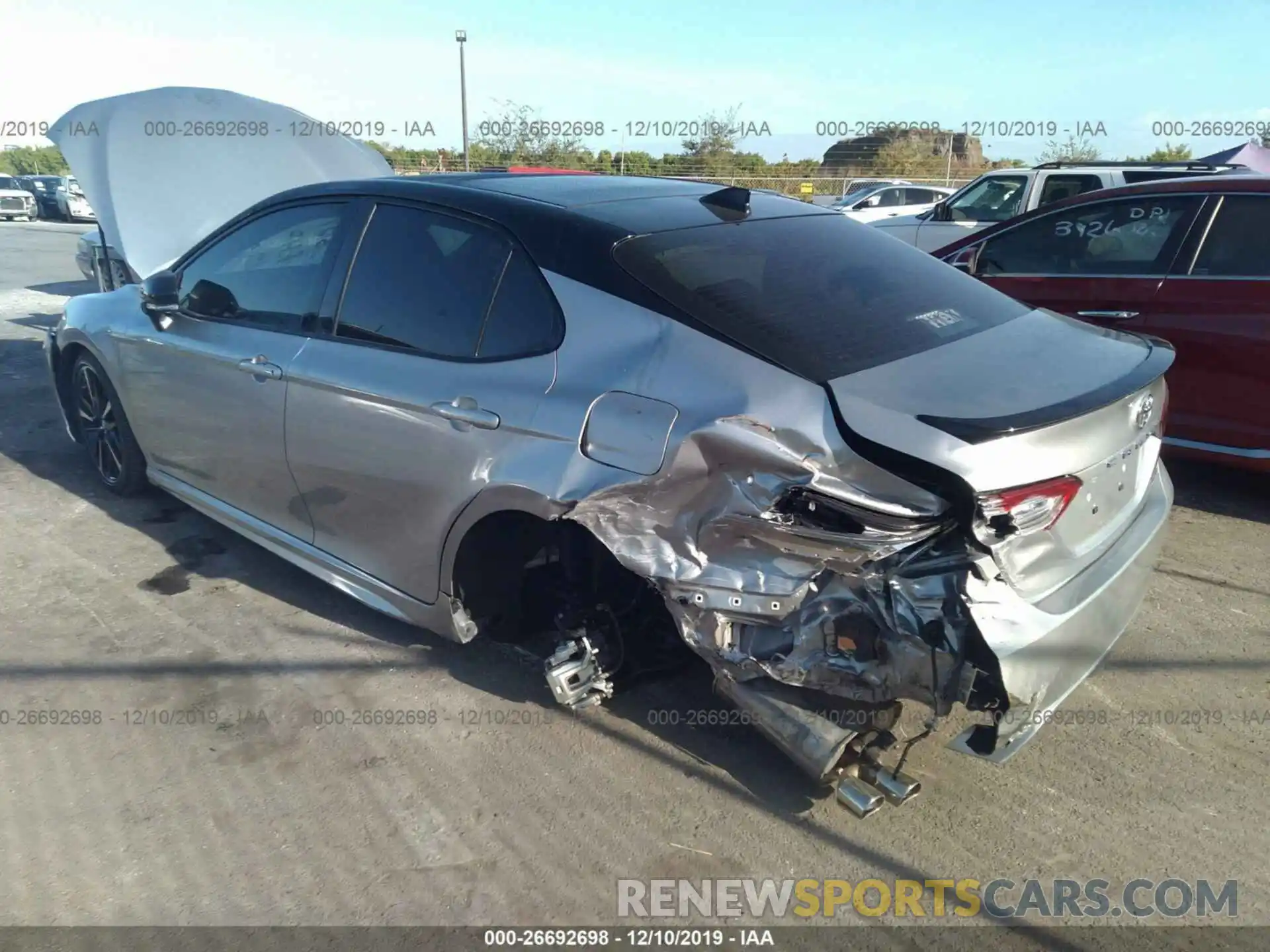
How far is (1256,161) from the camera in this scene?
48.3 feet

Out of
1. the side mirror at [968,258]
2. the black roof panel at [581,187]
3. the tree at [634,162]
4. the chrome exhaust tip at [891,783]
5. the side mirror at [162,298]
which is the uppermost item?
the tree at [634,162]

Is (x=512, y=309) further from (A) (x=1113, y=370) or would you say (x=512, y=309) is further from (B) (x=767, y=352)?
(A) (x=1113, y=370)

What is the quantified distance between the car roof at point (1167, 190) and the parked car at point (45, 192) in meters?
29.7

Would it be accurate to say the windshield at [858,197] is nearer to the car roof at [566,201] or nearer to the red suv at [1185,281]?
the red suv at [1185,281]

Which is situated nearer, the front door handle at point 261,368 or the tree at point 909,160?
the front door handle at point 261,368

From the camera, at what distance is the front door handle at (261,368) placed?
3684 mm

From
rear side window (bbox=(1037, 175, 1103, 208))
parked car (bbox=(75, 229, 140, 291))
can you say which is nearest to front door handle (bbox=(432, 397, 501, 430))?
parked car (bbox=(75, 229, 140, 291))

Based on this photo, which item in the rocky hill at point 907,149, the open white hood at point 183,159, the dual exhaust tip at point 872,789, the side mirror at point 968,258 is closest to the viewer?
the dual exhaust tip at point 872,789

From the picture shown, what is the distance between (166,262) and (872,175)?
30.2 metres

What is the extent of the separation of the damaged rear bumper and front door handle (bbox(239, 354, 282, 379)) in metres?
2.67

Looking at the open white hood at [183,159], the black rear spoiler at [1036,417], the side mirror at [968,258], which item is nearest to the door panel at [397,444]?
the black rear spoiler at [1036,417]

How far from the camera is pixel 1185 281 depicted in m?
4.99

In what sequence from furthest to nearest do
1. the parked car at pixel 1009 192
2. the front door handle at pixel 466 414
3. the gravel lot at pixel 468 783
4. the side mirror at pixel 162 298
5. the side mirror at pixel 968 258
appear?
1. the parked car at pixel 1009 192
2. the side mirror at pixel 968 258
3. the side mirror at pixel 162 298
4. the front door handle at pixel 466 414
5. the gravel lot at pixel 468 783

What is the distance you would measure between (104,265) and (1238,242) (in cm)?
871
